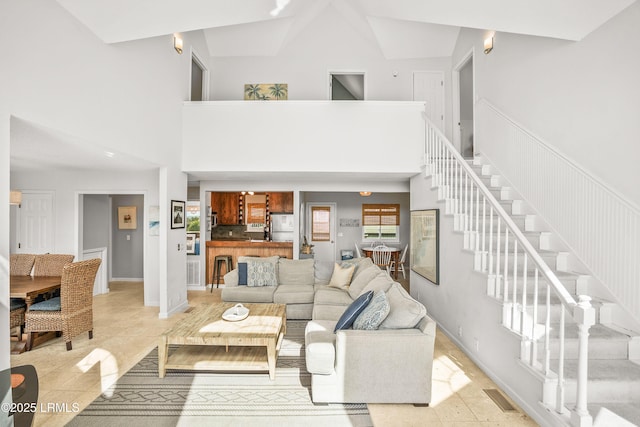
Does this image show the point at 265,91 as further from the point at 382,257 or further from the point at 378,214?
the point at 378,214

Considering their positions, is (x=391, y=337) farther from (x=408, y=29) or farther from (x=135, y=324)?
(x=408, y=29)

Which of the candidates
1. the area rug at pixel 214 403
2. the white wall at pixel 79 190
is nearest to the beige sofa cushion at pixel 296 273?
the area rug at pixel 214 403

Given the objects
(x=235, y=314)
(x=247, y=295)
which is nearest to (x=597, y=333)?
(x=235, y=314)

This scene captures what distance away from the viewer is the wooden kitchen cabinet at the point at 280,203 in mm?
9352

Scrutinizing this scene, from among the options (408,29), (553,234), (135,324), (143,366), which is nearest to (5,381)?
(143,366)

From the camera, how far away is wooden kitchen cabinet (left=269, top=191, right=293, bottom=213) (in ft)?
30.7

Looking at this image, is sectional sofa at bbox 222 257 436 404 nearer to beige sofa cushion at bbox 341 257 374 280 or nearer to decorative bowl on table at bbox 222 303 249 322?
decorative bowl on table at bbox 222 303 249 322

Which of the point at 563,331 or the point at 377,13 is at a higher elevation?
the point at 377,13

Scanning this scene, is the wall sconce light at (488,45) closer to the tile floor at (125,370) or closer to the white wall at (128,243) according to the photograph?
the tile floor at (125,370)

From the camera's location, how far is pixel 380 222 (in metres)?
10.2

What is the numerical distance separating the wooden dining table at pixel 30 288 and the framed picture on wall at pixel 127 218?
137 inches

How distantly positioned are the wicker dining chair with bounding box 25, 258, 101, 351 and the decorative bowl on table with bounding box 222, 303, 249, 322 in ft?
6.19

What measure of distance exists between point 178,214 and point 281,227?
406 centimetres

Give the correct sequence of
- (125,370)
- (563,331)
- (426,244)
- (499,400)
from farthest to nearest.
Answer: (426,244) < (125,370) < (499,400) < (563,331)
